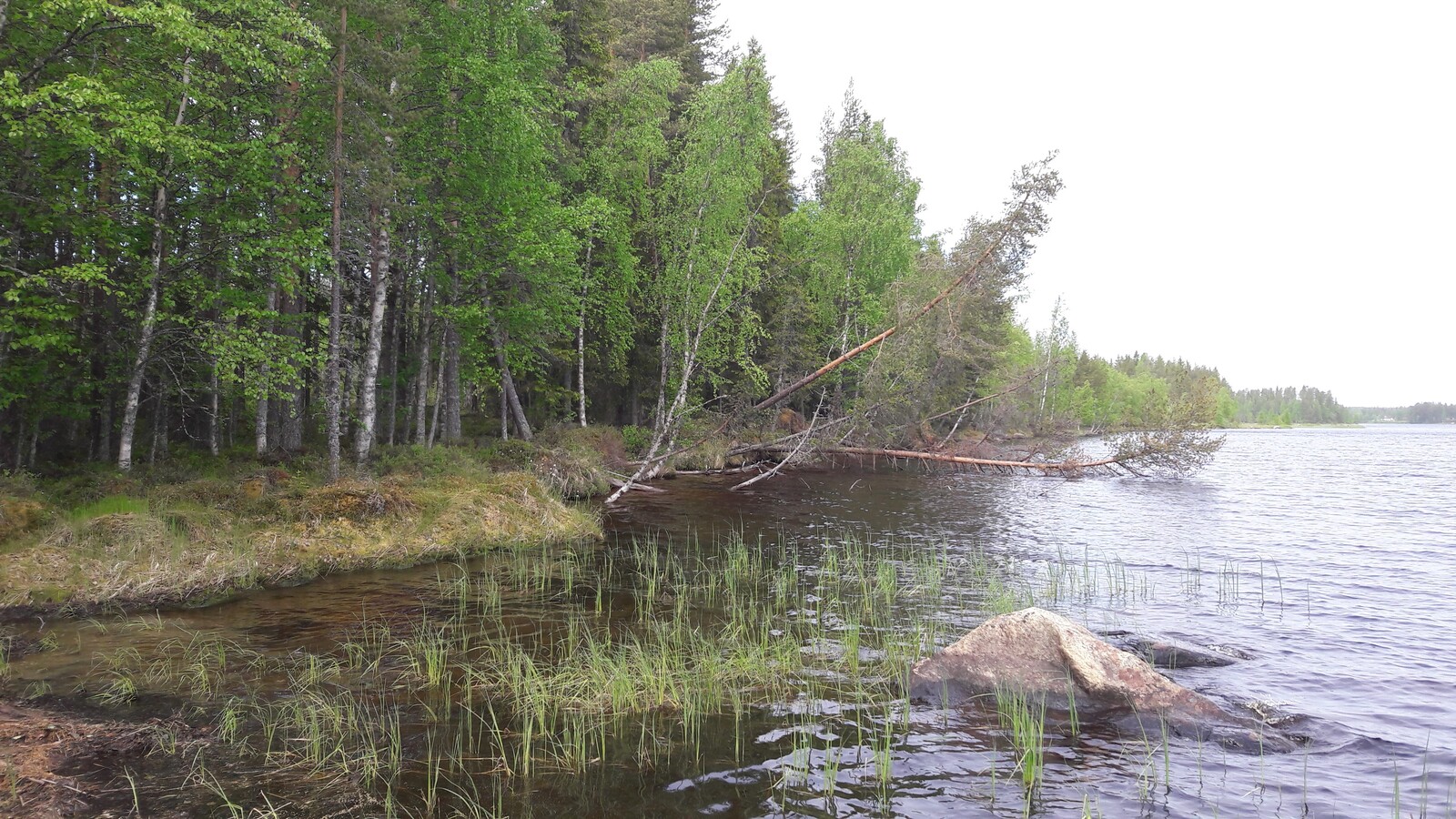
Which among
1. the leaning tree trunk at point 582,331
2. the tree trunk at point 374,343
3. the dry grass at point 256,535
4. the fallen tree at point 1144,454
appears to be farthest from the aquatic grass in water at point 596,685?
the leaning tree trunk at point 582,331

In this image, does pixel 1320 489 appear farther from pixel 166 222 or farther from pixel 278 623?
pixel 166 222

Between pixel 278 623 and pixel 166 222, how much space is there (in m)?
9.83

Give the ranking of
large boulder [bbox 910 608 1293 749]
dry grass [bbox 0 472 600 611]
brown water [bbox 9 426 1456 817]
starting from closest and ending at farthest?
1. brown water [bbox 9 426 1456 817]
2. large boulder [bbox 910 608 1293 749]
3. dry grass [bbox 0 472 600 611]

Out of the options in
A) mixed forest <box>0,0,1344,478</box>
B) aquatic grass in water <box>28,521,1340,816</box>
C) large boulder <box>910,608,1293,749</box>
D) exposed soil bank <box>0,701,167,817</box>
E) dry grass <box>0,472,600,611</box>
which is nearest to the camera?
exposed soil bank <box>0,701,167,817</box>

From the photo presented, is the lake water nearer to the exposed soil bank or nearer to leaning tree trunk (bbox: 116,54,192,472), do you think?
the exposed soil bank

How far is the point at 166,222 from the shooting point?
14609mm

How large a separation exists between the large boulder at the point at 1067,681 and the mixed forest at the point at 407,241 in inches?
531

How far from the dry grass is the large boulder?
34.6 ft

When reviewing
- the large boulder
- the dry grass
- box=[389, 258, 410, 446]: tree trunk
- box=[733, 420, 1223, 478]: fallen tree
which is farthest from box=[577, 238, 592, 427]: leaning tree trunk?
the large boulder

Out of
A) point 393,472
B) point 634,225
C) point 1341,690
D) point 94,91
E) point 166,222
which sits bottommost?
point 1341,690

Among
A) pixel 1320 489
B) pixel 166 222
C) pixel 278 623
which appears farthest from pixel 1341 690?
pixel 1320 489

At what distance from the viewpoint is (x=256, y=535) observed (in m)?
12.7

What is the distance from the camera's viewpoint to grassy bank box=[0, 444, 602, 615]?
10594mm

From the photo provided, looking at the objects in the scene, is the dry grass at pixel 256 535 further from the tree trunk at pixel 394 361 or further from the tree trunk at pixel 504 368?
the tree trunk at pixel 394 361
